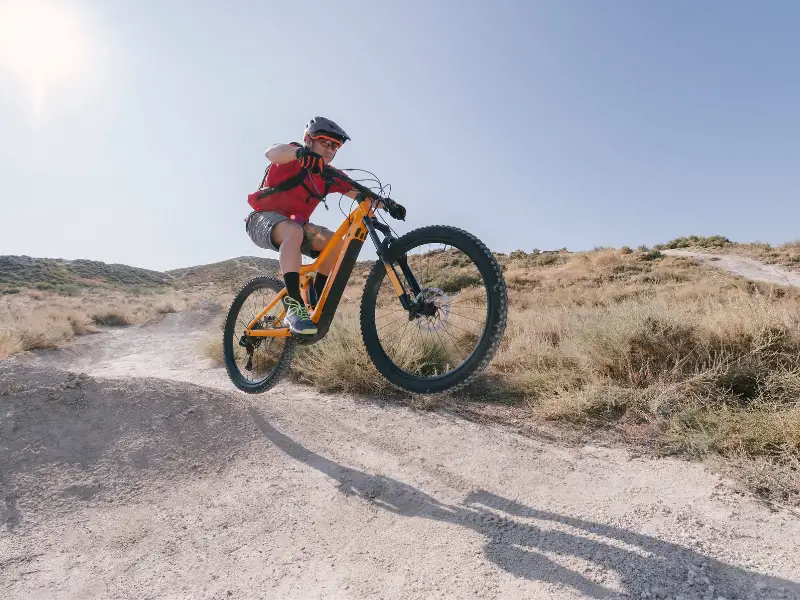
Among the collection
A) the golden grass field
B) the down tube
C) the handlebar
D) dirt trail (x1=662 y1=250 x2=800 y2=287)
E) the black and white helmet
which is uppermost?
dirt trail (x1=662 y1=250 x2=800 y2=287)

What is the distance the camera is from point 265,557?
2379mm

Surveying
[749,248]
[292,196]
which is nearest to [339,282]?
[292,196]

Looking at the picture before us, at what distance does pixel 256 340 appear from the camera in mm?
5398

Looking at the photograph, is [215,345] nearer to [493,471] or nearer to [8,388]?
[8,388]

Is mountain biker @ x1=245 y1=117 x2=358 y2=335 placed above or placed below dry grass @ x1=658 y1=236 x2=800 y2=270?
below

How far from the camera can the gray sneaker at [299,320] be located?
3.85m

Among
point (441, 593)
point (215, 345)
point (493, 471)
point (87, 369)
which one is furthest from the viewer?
point (87, 369)

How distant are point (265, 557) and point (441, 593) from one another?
0.92m

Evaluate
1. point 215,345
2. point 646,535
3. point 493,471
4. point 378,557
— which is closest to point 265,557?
point 378,557

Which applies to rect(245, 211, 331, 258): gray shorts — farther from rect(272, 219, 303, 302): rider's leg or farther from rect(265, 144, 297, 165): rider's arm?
rect(265, 144, 297, 165): rider's arm

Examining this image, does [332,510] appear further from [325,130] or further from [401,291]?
[325,130]

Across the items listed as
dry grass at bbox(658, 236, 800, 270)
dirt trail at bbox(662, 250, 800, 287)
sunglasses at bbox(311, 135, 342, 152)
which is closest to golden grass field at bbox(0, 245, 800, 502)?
sunglasses at bbox(311, 135, 342, 152)

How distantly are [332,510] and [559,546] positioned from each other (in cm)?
126

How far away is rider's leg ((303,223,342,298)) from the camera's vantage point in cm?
417
